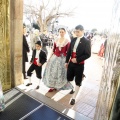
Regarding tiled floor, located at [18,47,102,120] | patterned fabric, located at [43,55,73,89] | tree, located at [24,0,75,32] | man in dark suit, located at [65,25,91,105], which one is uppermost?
tree, located at [24,0,75,32]

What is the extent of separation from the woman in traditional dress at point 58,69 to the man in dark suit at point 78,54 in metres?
0.25

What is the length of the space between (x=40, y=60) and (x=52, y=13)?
1381 centimetres

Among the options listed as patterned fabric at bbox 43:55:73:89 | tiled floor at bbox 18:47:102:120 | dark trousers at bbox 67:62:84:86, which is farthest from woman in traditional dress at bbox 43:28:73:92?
dark trousers at bbox 67:62:84:86

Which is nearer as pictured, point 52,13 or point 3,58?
point 3,58

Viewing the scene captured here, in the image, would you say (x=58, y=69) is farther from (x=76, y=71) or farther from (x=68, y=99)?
(x=68, y=99)

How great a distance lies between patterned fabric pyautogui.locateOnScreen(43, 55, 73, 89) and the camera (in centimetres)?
323

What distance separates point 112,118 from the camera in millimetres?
968

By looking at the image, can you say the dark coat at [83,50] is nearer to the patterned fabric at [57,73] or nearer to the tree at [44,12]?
the patterned fabric at [57,73]

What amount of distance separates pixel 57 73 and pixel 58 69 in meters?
0.09

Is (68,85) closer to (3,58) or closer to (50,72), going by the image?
(50,72)

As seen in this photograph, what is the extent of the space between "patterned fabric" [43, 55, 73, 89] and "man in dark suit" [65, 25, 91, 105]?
0.30m

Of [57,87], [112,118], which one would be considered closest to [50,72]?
[57,87]

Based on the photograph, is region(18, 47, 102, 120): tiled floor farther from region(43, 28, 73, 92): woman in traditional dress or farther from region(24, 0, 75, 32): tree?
region(24, 0, 75, 32): tree

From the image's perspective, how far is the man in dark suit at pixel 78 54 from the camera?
8.88ft
